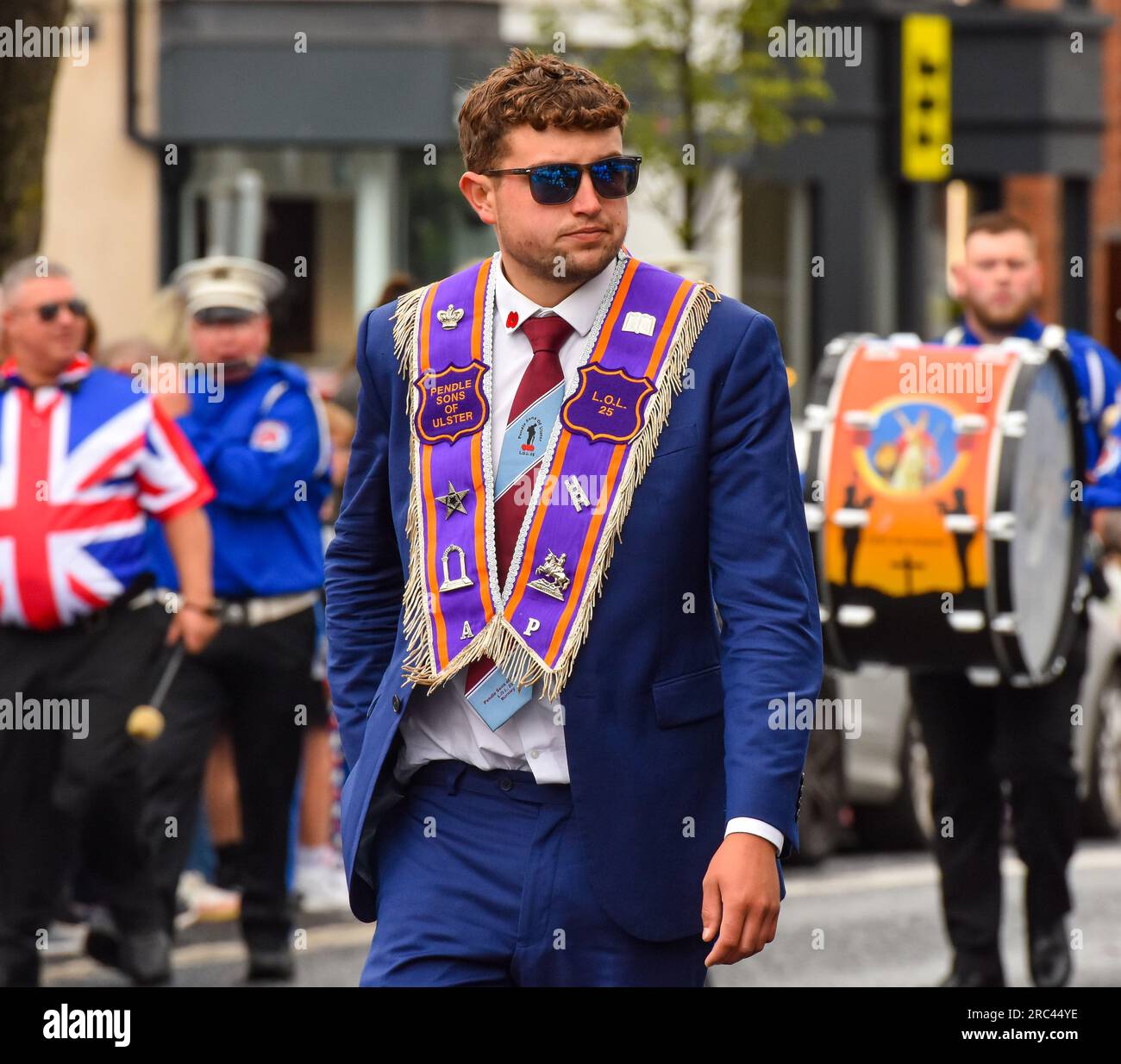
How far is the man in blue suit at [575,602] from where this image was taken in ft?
13.6

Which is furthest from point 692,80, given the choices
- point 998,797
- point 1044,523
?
point 998,797

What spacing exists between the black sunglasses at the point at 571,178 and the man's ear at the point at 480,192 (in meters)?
0.13

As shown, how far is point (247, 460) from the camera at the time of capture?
876 cm

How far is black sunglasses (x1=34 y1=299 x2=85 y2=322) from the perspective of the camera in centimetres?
803

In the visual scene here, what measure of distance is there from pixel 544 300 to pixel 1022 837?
409 cm

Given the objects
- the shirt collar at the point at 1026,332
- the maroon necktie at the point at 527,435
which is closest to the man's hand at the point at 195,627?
the shirt collar at the point at 1026,332

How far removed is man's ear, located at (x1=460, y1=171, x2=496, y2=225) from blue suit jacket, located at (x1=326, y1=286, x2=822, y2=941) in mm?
431

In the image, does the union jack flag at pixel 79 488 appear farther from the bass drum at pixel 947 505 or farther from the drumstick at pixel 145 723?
the bass drum at pixel 947 505

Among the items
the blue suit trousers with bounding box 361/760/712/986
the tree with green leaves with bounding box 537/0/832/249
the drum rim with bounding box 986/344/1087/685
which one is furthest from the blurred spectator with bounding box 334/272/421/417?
the tree with green leaves with bounding box 537/0/832/249

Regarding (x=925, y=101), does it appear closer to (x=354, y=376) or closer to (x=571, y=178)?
(x=354, y=376)

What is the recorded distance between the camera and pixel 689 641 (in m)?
4.18

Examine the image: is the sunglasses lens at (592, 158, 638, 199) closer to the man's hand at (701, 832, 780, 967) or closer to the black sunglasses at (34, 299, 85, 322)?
the man's hand at (701, 832, 780, 967)

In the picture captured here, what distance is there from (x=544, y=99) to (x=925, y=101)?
60.3 feet
